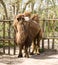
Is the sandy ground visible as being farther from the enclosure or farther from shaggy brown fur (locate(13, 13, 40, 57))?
shaggy brown fur (locate(13, 13, 40, 57))

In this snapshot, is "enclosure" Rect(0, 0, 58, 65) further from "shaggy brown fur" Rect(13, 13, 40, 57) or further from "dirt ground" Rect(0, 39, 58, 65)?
"shaggy brown fur" Rect(13, 13, 40, 57)

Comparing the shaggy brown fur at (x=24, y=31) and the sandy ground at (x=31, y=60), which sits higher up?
the shaggy brown fur at (x=24, y=31)

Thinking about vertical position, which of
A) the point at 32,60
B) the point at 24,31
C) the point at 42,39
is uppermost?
the point at 24,31

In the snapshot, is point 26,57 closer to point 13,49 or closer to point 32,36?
point 32,36

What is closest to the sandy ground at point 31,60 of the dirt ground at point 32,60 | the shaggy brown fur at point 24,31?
the dirt ground at point 32,60

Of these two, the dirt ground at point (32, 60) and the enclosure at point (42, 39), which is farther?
the enclosure at point (42, 39)

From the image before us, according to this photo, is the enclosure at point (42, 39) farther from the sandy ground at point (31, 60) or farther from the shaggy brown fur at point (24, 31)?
the shaggy brown fur at point (24, 31)

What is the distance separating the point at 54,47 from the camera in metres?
10.6

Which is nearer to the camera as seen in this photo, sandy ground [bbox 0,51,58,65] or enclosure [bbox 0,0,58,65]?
sandy ground [bbox 0,51,58,65]

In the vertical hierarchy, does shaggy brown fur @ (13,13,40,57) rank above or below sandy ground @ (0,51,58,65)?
above

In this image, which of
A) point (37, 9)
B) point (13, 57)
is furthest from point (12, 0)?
point (13, 57)

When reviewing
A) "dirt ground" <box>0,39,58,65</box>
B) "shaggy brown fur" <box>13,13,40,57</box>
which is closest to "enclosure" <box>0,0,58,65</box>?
"dirt ground" <box>0,39,58,65</box>

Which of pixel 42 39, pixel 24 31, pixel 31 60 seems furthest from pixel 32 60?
pixel 42 39

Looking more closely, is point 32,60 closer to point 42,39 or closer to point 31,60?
point 31,60
